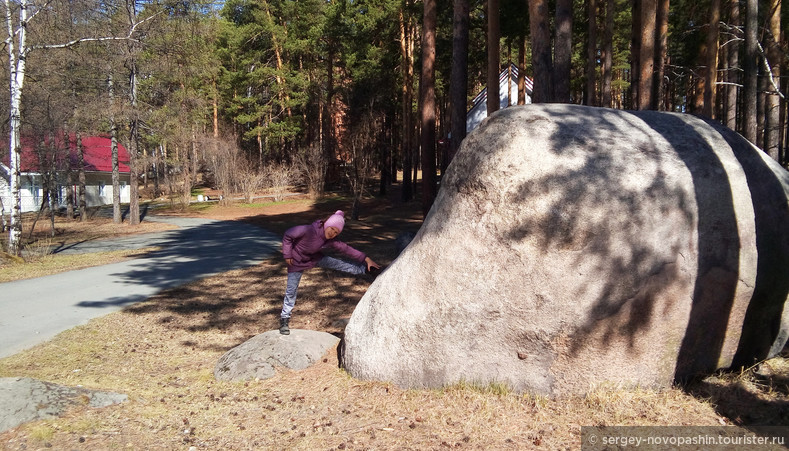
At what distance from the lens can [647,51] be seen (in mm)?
13031

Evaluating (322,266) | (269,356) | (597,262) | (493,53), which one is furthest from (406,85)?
(597,262)

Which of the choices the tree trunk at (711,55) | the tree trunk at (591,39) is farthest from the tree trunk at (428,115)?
the tree trunk at (711,55)

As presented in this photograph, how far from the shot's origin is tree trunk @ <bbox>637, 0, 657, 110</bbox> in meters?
12.8

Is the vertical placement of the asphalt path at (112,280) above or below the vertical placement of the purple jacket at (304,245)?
below

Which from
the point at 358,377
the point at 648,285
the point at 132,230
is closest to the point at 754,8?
the point at 648,285

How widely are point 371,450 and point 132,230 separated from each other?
2315cm

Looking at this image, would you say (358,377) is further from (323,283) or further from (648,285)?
(323,283)

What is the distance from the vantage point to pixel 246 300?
32.7ft

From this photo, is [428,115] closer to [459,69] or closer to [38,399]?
[459,69]

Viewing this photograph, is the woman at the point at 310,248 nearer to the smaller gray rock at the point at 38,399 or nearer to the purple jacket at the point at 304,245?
the purple jacket at the point at 304,245

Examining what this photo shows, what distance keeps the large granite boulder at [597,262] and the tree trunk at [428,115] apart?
9.84 m

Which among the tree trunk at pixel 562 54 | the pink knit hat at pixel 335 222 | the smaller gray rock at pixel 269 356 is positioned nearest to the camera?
the smaller gray rock at pixel 269 356

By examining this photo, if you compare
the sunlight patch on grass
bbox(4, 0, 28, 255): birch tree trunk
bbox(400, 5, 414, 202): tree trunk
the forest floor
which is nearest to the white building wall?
the sunlight patch on grass

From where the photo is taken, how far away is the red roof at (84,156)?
94.8 feet
